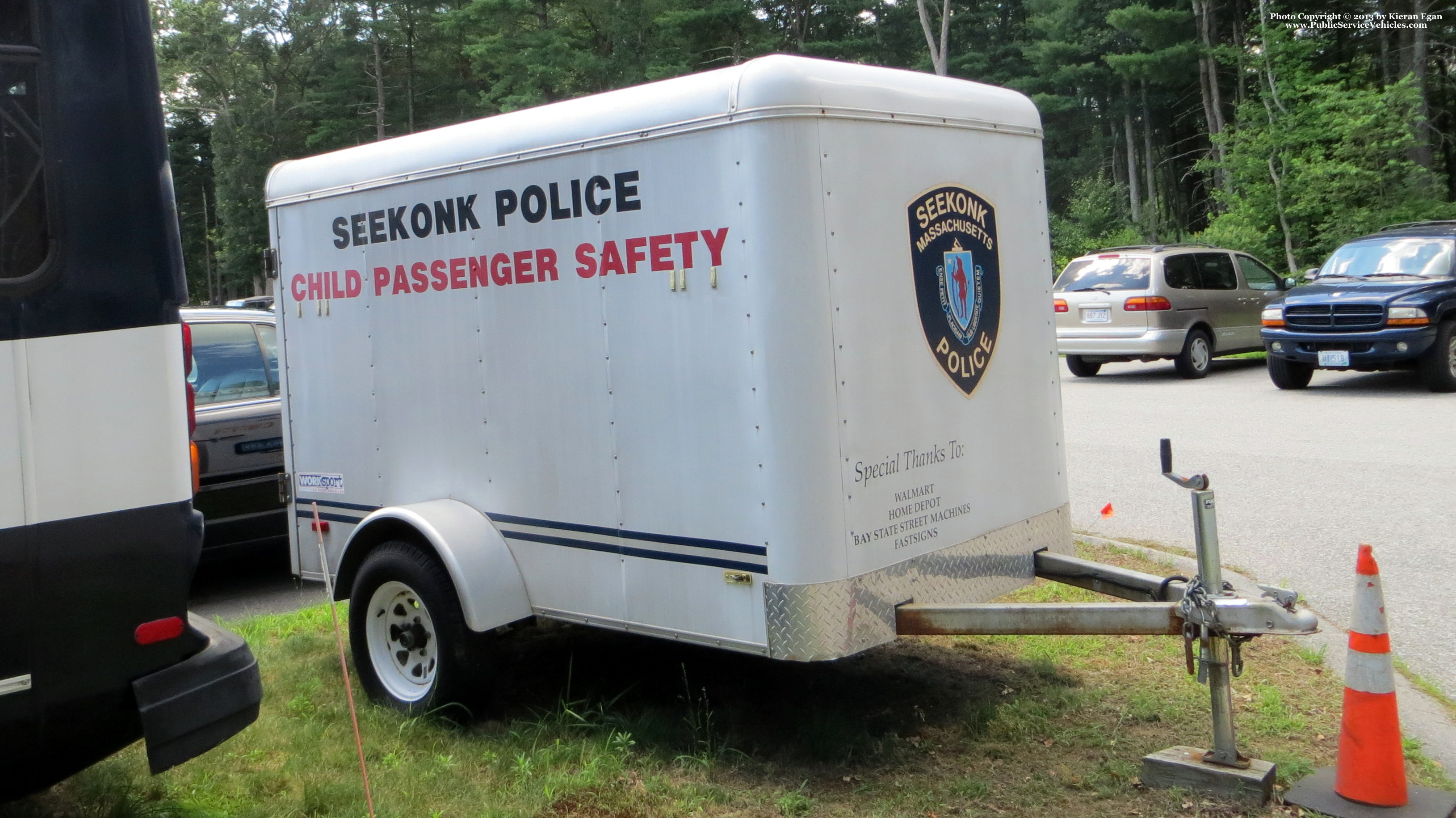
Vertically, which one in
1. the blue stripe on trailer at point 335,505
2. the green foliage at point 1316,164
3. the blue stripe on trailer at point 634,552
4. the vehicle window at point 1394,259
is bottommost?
the blue stripe on trailer at point 634,552

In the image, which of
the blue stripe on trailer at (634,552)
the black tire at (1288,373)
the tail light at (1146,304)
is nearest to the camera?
the blue stripe on trailer at (634,552)

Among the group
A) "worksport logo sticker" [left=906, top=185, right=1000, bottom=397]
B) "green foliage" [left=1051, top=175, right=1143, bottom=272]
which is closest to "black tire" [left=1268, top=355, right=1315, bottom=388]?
"worksport logo sticker" [left=906, top=185, right=1000, bottom=397]

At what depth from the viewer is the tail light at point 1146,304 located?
16.5 m

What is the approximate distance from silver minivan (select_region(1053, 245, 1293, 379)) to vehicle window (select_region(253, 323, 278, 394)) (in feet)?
36.0

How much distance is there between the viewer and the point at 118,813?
421cm

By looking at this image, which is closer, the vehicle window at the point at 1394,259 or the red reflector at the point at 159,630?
the red reflector at the point at 159,630

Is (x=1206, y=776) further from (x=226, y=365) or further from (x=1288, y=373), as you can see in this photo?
(x=1288, y=373)

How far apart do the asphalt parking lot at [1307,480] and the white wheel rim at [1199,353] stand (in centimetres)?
89

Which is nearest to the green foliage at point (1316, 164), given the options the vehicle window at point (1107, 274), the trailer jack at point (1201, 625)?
the vehicle window at point (1107, 274)

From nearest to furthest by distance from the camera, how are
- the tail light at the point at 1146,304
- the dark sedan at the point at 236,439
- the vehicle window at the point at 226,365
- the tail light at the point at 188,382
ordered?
the tail light at the point at 188,382 < the dark sedan at the point at 236,439 < the vehicle window at the point at 226,365 < the tail light at the point at 1146,304

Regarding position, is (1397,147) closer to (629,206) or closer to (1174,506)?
(1174,506)

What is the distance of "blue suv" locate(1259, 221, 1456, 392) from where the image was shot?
1366cm

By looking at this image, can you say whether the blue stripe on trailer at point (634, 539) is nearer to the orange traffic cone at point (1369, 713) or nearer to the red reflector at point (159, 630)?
the red reflector at point (159, 630)

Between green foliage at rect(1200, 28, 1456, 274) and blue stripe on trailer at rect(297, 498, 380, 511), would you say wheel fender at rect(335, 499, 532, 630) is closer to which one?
blue stripe on trailer at rect(297, 498, 380, 511)
